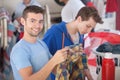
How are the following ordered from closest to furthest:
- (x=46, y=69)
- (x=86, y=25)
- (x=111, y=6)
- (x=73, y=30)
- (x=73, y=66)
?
(x=46, y=69) < (x=73, y=66) < (x=86, y=25) < (x=73, y=30) < (x=111, y=6)

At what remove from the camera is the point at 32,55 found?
4.47 ft

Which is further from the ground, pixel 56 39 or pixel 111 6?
pixel 111 6

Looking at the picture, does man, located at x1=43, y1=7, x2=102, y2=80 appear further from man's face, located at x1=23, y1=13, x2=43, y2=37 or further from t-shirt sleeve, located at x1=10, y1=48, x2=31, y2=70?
t-shirt sleeve, located at x1=10, y1=48, x2=31, y2=70

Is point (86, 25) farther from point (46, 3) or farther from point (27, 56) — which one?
point (46, 3)

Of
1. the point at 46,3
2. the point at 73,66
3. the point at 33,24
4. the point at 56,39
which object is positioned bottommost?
the point at 73,66

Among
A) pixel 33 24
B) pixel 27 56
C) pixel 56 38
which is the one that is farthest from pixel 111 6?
pixel 27 56

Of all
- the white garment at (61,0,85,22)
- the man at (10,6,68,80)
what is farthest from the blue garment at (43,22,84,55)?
the white garment at (61,0,85,22)

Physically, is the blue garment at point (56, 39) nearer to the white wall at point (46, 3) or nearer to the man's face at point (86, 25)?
the man's face at point (86, 25)

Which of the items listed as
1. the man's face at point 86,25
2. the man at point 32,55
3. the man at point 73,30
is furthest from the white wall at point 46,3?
the man at point 32,55

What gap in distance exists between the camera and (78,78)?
139 cm

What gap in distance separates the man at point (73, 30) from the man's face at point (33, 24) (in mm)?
353

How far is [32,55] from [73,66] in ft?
0.79

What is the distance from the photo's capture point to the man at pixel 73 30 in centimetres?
167

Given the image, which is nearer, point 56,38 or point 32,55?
point 32,55
